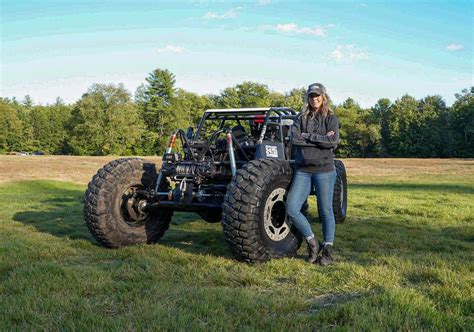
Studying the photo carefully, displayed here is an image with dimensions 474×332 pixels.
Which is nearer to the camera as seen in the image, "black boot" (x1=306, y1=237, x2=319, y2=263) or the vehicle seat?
"black boot" (x1=306, y1=237, x2=319, y2=263)

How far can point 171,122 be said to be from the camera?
78875 mm

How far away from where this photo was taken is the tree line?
7494 cm

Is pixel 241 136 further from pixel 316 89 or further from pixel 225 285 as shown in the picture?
pixel 225 285

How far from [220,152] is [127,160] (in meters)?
1.36

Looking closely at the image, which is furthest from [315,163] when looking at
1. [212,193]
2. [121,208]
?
[121,208]

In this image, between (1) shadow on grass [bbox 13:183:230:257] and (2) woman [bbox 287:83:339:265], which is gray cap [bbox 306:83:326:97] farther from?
(1) shadow on grass [bbox 13:183:230:257]

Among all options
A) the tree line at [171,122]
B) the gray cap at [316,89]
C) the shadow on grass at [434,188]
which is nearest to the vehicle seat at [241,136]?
the gray cap at [316,89]

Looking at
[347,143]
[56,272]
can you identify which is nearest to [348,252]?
[56,272]

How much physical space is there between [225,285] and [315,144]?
2.04m

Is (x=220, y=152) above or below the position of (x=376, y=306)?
above

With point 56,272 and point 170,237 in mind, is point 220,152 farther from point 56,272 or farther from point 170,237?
point 56,272

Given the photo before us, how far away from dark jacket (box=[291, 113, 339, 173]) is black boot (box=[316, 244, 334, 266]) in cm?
90

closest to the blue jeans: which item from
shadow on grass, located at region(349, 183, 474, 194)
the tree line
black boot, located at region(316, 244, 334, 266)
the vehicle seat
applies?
black boot, located at region(316, 244, 334, 266)

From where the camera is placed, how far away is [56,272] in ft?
14.7
